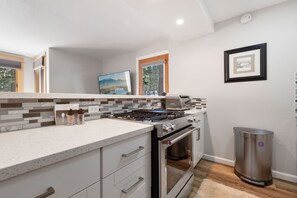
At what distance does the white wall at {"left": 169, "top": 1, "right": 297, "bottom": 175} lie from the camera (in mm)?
1612

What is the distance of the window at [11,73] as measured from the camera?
12.1 feet

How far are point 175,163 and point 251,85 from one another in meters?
1.54

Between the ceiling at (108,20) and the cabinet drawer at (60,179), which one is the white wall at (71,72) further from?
the cabinet drawer at (60,179)

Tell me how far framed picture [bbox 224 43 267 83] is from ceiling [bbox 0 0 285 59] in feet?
1.72

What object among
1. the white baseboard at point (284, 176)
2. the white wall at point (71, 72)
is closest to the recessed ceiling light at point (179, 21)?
the white baseboard at point (284, 176)

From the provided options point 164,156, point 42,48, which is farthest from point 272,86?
point 42,48

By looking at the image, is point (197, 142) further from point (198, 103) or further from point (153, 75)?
point (153, 75)

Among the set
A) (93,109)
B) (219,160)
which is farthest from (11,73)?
(219,160)

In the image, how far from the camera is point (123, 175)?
2.43ft

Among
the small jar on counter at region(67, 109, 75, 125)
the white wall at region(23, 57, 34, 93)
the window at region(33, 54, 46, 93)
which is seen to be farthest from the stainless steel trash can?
the white wall at region(23, 57, 34, 93)

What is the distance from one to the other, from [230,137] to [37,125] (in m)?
2.27

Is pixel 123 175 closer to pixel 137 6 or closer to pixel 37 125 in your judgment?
pixel 37 125

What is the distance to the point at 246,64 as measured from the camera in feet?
6.12

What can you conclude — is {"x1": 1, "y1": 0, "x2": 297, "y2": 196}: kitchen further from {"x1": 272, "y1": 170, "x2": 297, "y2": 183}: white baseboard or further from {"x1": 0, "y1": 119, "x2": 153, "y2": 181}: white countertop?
{"x1": 0, "y1": 119, "x2": 153, "y2": 181}: white countertop
